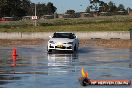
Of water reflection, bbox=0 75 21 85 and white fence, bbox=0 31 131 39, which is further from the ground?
water reflection, bbox=0 75 21 85

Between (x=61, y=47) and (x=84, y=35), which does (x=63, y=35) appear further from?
(x=84, y=35)

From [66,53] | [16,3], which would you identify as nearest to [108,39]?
[66,53]

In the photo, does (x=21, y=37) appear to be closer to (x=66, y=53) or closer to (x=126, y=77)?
(x=66, y=53)

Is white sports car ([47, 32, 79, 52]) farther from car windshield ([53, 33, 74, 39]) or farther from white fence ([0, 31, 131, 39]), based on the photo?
white fence ([0, 31, 131, 39])

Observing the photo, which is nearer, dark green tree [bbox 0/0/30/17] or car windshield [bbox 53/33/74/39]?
car windshield [bbox 53/33/74/39]

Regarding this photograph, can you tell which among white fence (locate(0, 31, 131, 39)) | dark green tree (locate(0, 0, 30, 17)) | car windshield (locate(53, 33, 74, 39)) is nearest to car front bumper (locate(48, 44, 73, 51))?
car windshield (locate(53, 33, 74, 39))

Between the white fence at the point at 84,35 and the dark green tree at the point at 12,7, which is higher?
the dark green tree at the point at 12,7

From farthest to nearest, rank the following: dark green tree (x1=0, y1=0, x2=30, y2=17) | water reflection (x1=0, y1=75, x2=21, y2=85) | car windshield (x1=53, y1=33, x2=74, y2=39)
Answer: dark green tree (x1=0, y1=0, x2=30, y2=17), car windshield (x1=53, y1=33, x2=74, y2=39), water reflection (x1=0, y1=75, x2=21, y2=85)

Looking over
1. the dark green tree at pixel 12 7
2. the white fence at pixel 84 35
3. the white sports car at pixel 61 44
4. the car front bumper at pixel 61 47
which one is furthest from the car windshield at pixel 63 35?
the dark green tree at pixel 12 7

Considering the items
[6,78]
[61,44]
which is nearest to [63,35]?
[61,44]

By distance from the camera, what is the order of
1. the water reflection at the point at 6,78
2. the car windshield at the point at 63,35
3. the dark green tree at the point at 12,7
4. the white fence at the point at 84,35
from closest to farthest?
the water reflection at the point at 6,78 < the car windshield at the point at 63,35 < the white fence at the point at 84,35 < the dark green tree at the point at 12,7

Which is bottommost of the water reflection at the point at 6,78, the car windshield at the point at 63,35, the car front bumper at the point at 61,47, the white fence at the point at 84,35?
the white fence at the point at 84,35

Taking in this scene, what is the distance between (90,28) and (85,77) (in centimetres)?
4606

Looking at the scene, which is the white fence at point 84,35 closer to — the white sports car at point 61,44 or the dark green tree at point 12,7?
the white sports car at point 61,44
